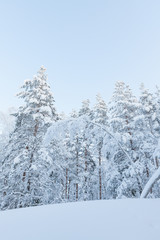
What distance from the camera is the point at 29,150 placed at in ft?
30.8

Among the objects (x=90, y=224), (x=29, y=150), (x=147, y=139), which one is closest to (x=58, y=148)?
(x=29, y=150)

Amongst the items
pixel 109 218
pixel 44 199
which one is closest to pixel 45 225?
pixel 109 218

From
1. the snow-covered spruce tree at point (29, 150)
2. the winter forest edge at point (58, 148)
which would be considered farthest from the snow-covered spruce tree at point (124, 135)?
the snow-covered spruce tree at point (29, 150)

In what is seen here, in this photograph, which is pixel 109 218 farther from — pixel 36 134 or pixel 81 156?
pixel 81 156

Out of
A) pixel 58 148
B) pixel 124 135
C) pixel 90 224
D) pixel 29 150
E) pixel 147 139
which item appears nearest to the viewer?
pixel 90 224

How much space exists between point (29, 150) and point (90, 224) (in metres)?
8.64

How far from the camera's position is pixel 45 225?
1.50 meters

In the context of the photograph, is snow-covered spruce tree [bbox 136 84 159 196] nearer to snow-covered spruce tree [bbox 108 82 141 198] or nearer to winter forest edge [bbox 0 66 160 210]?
winter forest edge [bbox 0 66 160 210]

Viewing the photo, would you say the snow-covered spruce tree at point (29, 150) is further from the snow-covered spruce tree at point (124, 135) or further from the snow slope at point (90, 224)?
the snow slope at point (90, 224)

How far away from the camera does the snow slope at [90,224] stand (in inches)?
48.9

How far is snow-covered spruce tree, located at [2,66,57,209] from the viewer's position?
8.30m

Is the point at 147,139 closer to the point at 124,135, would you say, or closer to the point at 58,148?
the point at 124,135

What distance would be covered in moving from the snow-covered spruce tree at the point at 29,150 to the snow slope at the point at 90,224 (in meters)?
6.95

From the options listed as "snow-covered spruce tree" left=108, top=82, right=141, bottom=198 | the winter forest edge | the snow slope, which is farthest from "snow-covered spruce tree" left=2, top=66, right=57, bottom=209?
the snow slope
